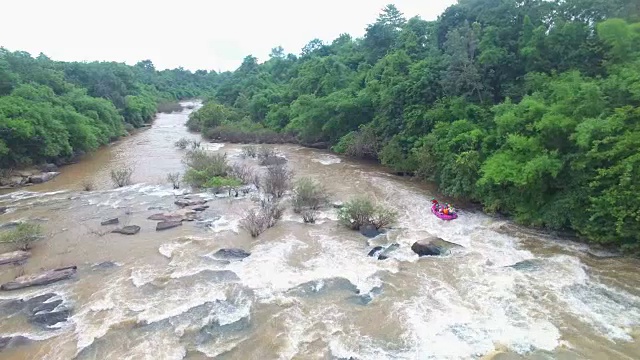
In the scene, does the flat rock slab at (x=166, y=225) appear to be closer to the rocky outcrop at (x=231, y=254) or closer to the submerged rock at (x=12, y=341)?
the rocky outcrop at (x=231, y=254)

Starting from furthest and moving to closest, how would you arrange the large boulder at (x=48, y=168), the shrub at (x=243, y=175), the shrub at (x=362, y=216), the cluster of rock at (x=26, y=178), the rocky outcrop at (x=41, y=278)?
1. the large boulder at (x=48, y=168)
2. the cluster of rock at (x=26, y=178)
3. the shrub at (x=243, y=175)
4. the shrub at (x=362, y=216)
5. the rocky outcrop at (x=41, y=278)

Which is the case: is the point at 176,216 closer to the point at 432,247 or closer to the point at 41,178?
the point at 432,247

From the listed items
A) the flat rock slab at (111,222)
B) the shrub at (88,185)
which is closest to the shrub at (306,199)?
the flat rock slab at (111,222)

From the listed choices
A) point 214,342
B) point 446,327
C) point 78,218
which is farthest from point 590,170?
point 78,218

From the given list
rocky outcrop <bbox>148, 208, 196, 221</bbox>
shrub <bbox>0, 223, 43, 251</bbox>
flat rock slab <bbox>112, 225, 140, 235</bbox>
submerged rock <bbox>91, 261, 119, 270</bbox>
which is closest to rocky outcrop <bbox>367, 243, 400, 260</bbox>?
rocky outcrop <bbox>148, 208, 196, 221</bbox>

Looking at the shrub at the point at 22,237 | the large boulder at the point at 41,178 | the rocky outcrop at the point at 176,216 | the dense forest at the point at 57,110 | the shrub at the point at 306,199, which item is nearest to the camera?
the shrub at the point at 22,237

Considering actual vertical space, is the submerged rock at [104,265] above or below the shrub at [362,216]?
below

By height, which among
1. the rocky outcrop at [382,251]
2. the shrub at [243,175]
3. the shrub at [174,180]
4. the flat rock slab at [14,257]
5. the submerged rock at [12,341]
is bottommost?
the flat rock slab at [14,257]

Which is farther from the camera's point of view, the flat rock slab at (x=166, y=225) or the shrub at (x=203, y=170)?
the shrub at (x=203, y=170)
